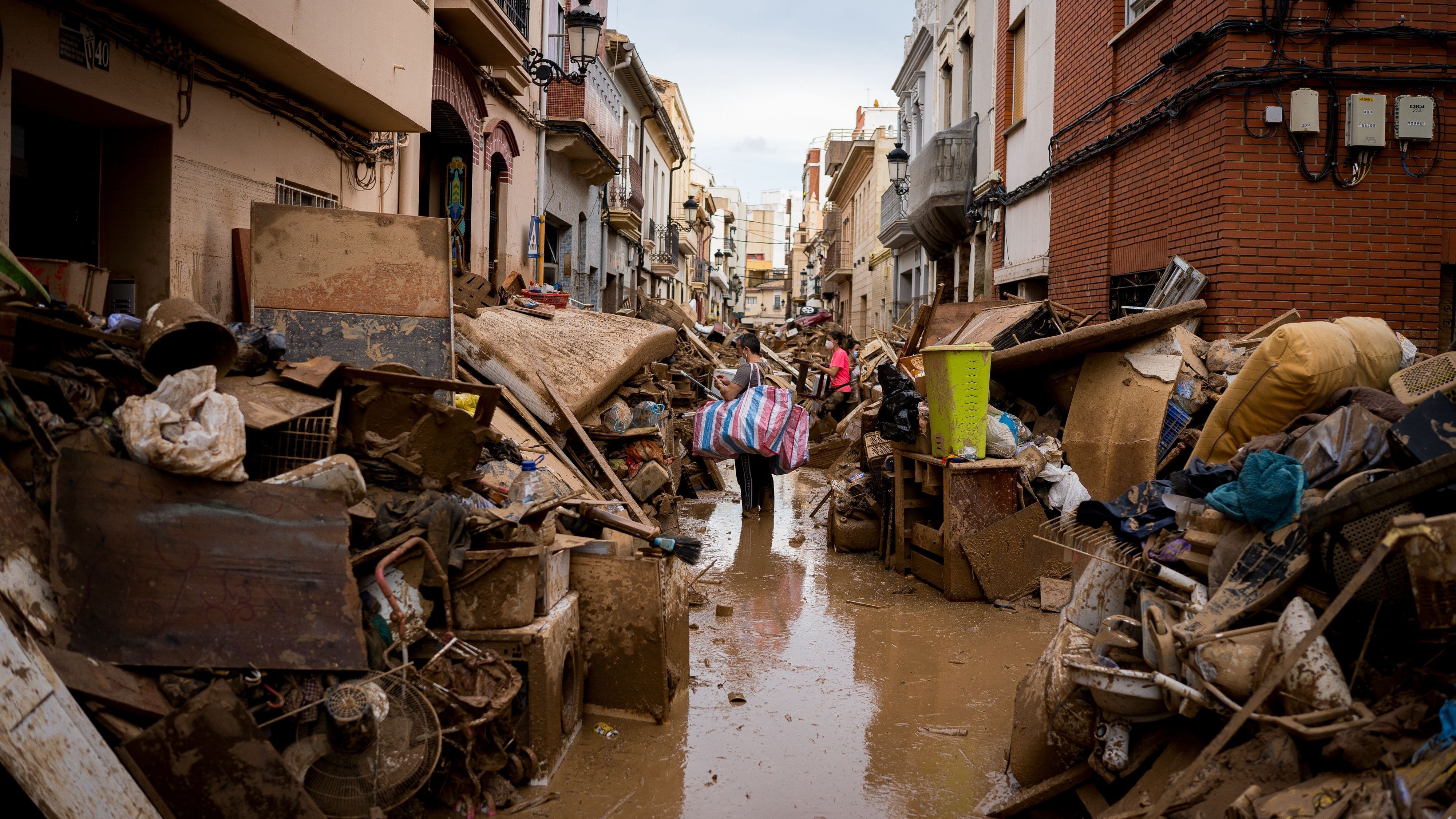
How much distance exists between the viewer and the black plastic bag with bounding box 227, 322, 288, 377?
4098mm

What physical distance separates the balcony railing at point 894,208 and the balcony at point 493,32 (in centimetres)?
871

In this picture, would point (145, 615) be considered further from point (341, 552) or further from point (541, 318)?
point (541, 318)

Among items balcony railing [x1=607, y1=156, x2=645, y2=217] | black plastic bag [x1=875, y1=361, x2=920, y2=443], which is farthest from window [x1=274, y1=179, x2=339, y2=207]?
balcony railing [x1=607, y1=156, x2=645, y2=217]

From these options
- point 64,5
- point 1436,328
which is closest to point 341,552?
point 64,5

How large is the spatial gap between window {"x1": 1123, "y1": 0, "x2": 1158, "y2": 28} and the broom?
25.0 feet

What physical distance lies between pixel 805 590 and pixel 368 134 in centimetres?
560

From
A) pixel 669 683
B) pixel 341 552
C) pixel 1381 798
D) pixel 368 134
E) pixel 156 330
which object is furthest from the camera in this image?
pixel 368 134

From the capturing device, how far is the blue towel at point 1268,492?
313 centimetres

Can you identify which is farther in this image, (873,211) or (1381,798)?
(873,211)

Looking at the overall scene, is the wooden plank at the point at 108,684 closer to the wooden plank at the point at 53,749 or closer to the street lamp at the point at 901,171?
the wooden plank at the point at 53,749

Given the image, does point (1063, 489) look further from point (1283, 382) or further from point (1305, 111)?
point (1305, 111)

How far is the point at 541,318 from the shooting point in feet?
27.6

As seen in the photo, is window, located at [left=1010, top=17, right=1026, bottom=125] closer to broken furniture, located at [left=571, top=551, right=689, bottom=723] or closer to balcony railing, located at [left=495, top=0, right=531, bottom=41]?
balcony railing, located at [left=495, top=0, right=531, bottom=41]

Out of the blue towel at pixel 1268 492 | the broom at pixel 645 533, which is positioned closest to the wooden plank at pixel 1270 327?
the blue towel at pixel 1268 492
